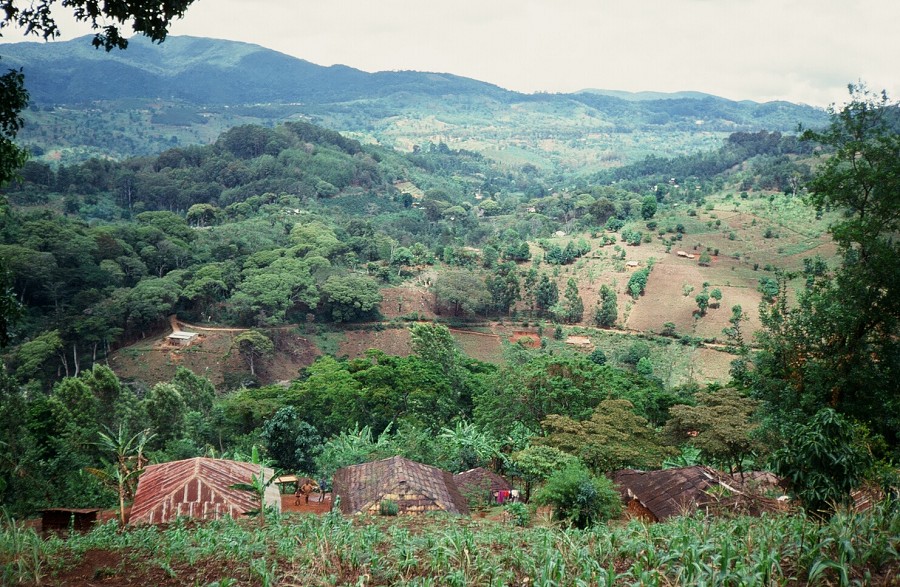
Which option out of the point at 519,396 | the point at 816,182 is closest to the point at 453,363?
the point at 519,396

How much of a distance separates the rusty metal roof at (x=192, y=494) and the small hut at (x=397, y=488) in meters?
1.53

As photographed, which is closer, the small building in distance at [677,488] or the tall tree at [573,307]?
the small building in distance at [677,488]

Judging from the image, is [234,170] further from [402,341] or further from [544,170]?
[544,170]

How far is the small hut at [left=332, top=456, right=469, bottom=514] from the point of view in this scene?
42.3ft

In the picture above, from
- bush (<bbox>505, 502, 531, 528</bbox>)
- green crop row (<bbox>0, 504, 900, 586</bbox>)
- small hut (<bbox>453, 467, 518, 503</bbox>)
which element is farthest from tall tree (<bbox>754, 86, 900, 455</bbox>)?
small hut (<bbox>453, 467, 518, 503</bbox>)

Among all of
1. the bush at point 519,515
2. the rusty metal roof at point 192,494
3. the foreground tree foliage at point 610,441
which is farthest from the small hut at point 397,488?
the foreground tree foliage at point 610,441

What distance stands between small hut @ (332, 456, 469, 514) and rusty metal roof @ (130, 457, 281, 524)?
1528 mm

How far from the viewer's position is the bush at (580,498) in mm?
11453

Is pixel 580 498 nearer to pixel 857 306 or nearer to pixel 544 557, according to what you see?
pixel 857 306

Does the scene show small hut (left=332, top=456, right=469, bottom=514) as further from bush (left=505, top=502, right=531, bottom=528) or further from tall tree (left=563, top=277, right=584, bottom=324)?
tall tree (left=563, top=277, right=584, bottom=324)

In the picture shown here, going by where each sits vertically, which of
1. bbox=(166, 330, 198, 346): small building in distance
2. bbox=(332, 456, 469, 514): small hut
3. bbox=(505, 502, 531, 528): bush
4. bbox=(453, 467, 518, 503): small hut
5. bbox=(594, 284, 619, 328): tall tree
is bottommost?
bbox=(166, 330, 198, 346): small building in distance

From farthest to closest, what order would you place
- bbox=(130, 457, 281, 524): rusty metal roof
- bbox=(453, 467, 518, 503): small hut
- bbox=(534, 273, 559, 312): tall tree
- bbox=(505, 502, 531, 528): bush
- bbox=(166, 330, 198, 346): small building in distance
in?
bbox=(534, 273, 559, 312): tall tree
bbox=(166, 330, 198, 346): small building in distance
bbox=(453, 467, 518, 503): small hut
bbox=(130, 457, 281, 524): rusty metal roof
bbox=(505, 502, 531, 528): bush

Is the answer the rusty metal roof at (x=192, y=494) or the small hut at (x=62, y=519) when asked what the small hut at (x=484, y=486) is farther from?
the small hut at (x=62, y=519)

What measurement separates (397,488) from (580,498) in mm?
3694
